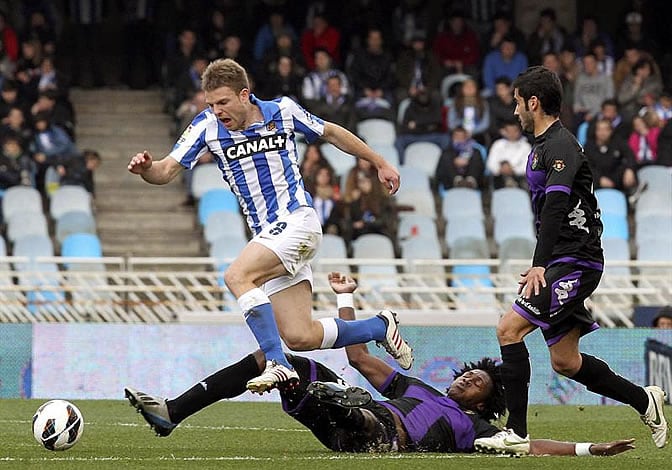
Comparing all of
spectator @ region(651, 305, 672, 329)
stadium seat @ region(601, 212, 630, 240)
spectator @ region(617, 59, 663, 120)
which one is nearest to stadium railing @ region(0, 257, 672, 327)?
spectator @ region(651, 305, 672, 329)

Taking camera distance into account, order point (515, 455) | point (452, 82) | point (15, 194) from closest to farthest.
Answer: point (515, 455), point (15, 194), point (452, 82)

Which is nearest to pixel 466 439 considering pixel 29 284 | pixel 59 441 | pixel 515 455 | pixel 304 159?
pixel 515 455

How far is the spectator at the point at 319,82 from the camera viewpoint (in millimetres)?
20156

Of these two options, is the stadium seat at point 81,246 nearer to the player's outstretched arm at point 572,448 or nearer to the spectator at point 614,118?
the spectator at point 614,118

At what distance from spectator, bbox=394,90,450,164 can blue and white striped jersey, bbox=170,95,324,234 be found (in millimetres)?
10653

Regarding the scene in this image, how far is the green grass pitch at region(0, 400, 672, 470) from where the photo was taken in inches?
320

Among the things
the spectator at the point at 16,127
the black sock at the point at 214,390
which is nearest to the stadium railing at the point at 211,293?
the spectator at the point at 16,127

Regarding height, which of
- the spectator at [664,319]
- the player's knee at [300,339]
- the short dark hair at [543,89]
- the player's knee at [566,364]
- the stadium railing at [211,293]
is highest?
the short dark hair at [543,89]

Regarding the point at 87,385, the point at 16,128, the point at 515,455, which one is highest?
the point at 16,128

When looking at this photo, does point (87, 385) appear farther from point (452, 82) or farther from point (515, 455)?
point (452, 82)

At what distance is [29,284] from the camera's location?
1691cm

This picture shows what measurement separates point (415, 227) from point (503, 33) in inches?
170

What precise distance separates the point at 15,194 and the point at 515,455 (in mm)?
11033

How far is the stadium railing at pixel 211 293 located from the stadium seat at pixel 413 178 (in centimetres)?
193
